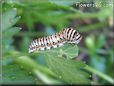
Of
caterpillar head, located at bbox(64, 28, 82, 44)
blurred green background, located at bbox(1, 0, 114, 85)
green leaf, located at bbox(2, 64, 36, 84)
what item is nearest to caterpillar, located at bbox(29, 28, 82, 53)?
caterpillar head, located at bbox(64, 28, 82, 44)

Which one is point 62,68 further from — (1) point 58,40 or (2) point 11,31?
(2) point 11,31

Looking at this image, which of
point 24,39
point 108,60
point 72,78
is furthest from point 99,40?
point 72,78

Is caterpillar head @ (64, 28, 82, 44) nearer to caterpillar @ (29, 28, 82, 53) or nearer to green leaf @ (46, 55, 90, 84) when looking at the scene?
caterpillar @ (29, 28, 82, 53)

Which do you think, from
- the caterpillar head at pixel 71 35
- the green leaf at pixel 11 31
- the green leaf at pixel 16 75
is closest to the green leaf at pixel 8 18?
the green leaf at pixel 11 31

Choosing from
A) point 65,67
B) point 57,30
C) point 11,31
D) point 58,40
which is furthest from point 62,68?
point 57,30

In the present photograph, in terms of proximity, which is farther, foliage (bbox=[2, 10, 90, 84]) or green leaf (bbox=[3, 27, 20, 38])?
green leaf (bbox=[3, 27, 20, 38])

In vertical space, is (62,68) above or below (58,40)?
below
